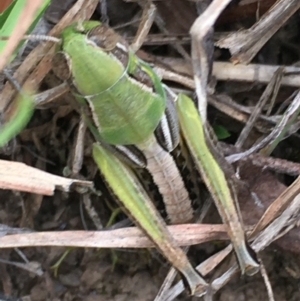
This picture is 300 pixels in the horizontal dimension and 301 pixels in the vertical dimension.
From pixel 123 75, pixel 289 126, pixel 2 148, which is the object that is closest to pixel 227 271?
pixel 289 126

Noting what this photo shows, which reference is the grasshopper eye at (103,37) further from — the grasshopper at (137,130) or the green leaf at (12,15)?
the green leaf at (12,15)

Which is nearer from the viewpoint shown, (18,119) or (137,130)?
(18,119)

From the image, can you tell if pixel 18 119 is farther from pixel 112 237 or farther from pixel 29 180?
pixel 112 237

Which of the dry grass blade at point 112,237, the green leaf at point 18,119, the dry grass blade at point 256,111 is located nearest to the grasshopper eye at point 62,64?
the green leaf at point 18,119

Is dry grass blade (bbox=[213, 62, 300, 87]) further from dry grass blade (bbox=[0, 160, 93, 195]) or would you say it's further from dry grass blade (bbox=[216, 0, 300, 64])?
dry grass blade (bbox=[0, 160, 93, 195])

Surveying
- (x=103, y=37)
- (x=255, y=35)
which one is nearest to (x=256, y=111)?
(x=255, y=35)

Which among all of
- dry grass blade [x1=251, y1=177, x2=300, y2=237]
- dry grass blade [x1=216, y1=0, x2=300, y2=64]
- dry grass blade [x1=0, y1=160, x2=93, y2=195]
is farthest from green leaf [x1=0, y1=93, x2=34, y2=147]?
dry grass blade [x1=251, y1=177, x2=300, y2=237]

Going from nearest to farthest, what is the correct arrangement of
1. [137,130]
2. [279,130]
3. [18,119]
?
1. [18,119]
2. [137,130]
3. [279,130]
